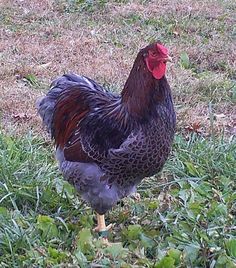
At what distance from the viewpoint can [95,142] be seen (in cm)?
309

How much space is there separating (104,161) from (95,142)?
104mm

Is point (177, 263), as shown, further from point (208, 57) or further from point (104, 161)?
point (208, 57)

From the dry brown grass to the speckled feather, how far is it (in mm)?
1186

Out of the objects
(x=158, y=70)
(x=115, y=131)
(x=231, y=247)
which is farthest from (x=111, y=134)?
(x=231, y=247)

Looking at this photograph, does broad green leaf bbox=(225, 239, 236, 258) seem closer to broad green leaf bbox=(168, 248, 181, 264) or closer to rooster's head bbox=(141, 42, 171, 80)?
broad green leaf bbox=(168, 248, 181, 264)

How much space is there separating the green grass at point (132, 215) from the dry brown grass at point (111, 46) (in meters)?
0.67

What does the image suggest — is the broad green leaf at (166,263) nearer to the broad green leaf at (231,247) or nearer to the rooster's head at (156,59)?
the broad green leaf at (231,247)

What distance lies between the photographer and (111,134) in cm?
304

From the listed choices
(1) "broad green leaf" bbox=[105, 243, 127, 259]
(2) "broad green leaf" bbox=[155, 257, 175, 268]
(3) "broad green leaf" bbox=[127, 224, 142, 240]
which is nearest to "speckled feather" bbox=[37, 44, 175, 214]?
(3) "broad green leaf" bbox=[127, 224, 142, 240]

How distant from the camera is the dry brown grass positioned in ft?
16.4

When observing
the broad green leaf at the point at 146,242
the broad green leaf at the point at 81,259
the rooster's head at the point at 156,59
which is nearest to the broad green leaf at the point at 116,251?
the broad green leaf at the point at 81,259

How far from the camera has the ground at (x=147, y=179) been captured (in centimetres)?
306

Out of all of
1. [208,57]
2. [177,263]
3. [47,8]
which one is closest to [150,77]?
[177,263]

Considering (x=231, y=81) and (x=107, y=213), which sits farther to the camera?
(x=231, y=81)
